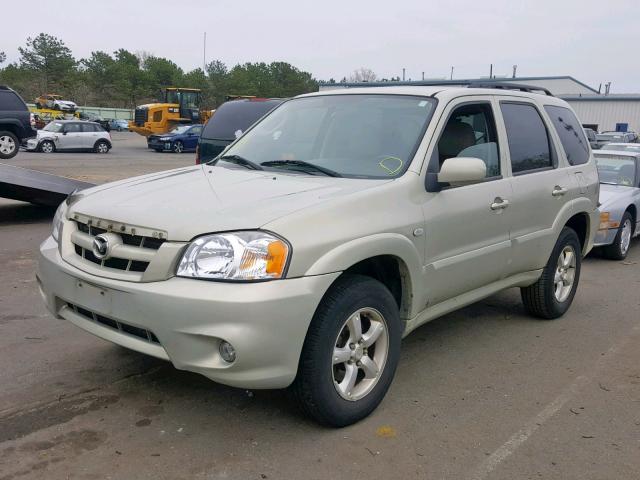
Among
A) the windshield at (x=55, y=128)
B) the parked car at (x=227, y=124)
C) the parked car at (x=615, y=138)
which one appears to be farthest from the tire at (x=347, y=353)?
the windshield at (x=55, y=128)

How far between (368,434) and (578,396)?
4.94 ft

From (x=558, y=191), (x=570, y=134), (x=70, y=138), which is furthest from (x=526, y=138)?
(x=70, y=138)

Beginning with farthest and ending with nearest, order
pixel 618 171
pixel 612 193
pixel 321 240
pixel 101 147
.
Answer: pixel 101 147 → pixel 618 171 → pixel 612 193 → pixel 321 240

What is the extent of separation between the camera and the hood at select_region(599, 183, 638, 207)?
863cm

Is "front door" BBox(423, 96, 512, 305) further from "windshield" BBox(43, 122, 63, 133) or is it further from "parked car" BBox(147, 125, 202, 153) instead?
"parked car" BBox(147, 125, 202, 153)

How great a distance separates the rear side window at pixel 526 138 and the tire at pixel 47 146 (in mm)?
26899

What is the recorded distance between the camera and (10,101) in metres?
18.7

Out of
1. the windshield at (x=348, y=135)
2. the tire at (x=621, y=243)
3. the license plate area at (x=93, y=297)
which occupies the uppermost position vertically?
the windshield at (x=348, y=135)

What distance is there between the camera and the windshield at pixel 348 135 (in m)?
3.98

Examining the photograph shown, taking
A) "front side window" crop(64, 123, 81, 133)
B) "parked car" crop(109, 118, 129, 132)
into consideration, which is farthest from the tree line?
"front side window" crop(64, 123, 81, 133)

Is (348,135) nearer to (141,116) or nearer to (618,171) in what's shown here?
(618,171)

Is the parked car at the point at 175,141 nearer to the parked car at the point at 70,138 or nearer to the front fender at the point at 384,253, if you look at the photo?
the parked car at the point at 70,138

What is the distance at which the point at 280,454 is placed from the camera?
3.17 metres

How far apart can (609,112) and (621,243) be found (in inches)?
1652
